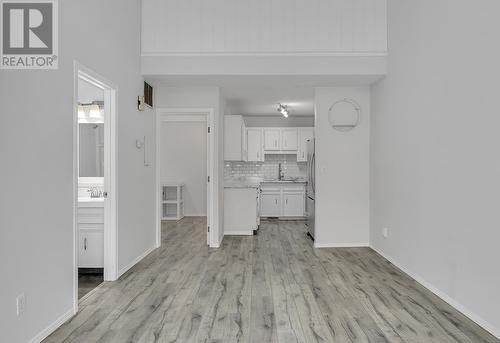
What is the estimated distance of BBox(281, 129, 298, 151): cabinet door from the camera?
8680mm

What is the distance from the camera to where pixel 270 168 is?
913 centimetres

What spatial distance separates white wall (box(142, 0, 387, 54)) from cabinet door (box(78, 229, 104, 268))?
235 cm

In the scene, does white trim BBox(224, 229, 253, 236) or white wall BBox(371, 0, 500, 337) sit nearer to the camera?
white wall BBox(371, 0, 500, 337)

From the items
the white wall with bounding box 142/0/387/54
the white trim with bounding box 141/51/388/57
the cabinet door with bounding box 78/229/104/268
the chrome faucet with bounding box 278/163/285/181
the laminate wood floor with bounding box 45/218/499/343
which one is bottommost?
the laminate wood floor with bounding box 45/218/499/343

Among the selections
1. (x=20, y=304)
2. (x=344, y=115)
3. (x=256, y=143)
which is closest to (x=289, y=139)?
(x=256, y=143)

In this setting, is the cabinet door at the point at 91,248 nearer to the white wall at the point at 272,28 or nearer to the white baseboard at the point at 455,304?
the white wall at the point at 272,28

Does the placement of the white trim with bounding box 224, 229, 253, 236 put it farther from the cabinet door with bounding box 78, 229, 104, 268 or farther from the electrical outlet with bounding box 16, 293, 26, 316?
the electrical outlet with bounding box 16, 293, 26, 316

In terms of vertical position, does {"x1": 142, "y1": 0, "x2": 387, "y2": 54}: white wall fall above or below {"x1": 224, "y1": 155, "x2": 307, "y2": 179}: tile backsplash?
above

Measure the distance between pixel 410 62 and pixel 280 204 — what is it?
16.0 ft

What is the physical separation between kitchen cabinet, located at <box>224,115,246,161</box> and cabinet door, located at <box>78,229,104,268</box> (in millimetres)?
3058

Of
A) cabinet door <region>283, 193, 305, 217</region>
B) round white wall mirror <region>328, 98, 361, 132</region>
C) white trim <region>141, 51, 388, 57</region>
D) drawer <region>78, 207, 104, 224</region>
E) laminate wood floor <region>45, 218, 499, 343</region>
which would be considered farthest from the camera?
cabinet door <region>283, 193, 305, 217</region>

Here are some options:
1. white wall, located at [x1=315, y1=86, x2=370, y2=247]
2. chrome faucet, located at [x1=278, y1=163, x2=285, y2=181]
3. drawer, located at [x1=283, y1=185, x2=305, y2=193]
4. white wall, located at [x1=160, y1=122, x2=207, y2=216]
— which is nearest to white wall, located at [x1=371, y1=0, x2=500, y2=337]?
white wall, located at [x1=315, y1=86, x2=370, y2=247]

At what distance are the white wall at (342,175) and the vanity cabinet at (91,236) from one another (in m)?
3.01

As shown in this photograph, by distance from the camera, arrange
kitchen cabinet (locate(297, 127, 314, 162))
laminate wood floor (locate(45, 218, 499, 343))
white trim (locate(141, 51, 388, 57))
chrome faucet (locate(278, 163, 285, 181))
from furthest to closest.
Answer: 1. chrome faucet (locate(278, 163, 285, 181))
2. kitchen cabinet (locate(297, 127, 314, 162))
3. white trim (locate(141, 51, 388, 57))
4. laminate wood floor (locate(45, 218, 499, 343))
